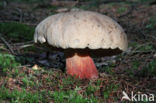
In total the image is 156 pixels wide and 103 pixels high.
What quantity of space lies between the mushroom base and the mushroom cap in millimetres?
509

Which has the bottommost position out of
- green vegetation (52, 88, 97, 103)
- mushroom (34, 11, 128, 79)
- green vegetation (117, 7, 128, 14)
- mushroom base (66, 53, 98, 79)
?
green vegetation (52, 88, 97, 103)

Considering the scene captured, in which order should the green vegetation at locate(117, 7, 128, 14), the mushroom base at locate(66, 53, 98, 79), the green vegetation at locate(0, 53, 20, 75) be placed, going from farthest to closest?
the green vegetation at locate(117, 7, 128, 14) → the green vegetation at locate(0, 53, 20, 75) → the mushroom base at locate(66, 53, 98, 79)

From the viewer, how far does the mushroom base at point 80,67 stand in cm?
292

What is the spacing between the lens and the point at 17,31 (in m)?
4.88

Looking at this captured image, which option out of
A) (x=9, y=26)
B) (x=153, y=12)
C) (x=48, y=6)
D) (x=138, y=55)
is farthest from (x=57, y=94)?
(x=48, y=6)

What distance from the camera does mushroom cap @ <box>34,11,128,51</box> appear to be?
2.43 m

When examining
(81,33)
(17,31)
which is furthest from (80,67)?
(17,31)

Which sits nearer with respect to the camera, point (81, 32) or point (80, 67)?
point (81, 32)

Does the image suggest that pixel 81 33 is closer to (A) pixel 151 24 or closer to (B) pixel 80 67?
(B) pixel 80 67

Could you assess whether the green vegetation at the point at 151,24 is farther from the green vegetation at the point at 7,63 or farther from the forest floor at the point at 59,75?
the green vegetation at the point at 7,63

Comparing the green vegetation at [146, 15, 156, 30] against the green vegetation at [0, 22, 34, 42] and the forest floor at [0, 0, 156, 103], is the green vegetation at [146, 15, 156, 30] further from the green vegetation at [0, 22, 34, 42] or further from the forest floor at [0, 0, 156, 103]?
the green vegetation at [0, 22, 34, 42]

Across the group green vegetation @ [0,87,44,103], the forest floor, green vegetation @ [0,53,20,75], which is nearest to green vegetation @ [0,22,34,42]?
the forest floor

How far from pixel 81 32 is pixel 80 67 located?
0.66m

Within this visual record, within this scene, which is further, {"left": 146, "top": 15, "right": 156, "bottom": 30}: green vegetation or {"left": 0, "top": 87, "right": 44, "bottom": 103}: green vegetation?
{"left": 146, "top": 15, "right": 156, "bottom": 30}: green vegetation
